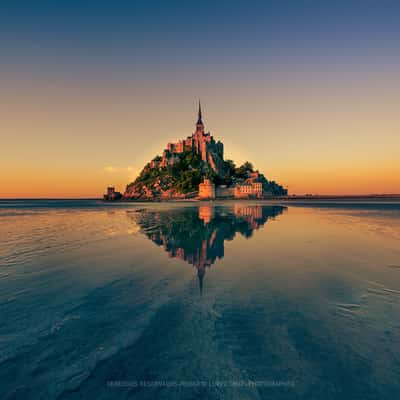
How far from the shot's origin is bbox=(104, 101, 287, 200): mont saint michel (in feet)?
494

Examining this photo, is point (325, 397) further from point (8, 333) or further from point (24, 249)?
point (24, 249)

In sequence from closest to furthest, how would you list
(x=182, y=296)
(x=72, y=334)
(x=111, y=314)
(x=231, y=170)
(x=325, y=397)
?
(x=325, y=397), (x=72, y=334), (x=111, y=314), (x=182, y=296), (x=231, y=170)

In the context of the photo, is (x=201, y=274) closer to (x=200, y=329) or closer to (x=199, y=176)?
(x=200, y=329)

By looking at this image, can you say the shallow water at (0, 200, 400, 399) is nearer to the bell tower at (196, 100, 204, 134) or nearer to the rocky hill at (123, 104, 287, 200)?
→ the rocky hill at (123, 104, 287, 200)

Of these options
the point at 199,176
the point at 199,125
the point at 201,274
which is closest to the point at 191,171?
the point at 199,176

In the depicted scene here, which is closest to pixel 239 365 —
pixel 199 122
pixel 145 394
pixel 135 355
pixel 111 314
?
pixel 145 394

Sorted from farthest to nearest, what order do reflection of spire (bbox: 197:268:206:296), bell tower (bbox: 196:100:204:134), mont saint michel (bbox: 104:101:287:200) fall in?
bell tower (bbox: 196:100:204:134) < mont saint michel (bbox: 104:101:287:200) < reflection of spire (bbox: 197:268:206:296)

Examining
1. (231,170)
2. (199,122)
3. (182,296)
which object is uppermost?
(199,122)

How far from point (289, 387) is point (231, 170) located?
588 feet

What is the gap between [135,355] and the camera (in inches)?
137

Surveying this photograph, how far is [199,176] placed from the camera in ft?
506

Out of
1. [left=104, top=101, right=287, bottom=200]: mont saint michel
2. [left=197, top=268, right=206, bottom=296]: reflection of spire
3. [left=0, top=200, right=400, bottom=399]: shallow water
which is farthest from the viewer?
[left=104, top=101, right=287, bottom=200]: mont saint michel

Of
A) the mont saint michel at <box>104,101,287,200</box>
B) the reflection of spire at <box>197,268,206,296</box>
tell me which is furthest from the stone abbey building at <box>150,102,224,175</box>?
the reflection of spire at <box>197,268,206,296</box>

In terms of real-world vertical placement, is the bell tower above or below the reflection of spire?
above
